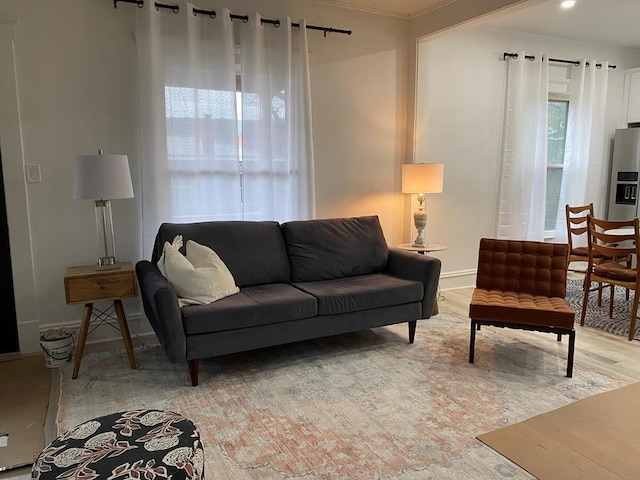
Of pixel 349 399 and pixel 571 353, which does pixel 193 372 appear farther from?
pixel 571 353

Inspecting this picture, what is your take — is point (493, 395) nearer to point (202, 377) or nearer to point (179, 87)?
point (202, 377)

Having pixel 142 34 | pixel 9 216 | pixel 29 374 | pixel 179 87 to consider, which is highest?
pixel 142 34

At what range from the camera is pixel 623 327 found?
3.81m

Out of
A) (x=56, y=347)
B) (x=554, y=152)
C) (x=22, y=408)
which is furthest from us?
(x=554, y=152)

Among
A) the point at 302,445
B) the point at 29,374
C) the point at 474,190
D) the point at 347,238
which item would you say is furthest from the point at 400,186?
the point at 29,374

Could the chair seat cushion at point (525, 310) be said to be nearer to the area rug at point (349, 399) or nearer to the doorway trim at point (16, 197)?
the area rug at point (349, 399)

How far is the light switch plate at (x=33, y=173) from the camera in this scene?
3.20m

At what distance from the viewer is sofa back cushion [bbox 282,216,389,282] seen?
3.54 meters

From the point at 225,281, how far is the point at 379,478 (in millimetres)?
1548

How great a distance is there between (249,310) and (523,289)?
1937 millimetres

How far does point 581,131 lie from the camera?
18.2ft

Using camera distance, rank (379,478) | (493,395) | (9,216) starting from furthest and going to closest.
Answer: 1. (9,216)
2. (493,395)
3. (379,478)

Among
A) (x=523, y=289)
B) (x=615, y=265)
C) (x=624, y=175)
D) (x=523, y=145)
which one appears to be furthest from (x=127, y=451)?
(x=624, y=175)

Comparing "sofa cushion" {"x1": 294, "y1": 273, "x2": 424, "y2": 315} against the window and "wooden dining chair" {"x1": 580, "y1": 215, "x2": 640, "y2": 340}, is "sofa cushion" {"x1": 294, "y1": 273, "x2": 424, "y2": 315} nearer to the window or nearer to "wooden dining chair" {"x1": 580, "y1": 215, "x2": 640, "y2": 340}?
"wooden dining chair" {"x1": 580, "y1": 215, "x2": 640, "y2": 340}
